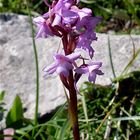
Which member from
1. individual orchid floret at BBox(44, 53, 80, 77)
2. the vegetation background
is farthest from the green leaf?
individual orchid floret at BBox(44, 53, 80, 77)

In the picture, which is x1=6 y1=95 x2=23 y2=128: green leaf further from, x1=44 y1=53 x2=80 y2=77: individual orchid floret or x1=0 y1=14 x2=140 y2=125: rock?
x1=44 y1=53 x2=80 y2=77: individual orchid floret

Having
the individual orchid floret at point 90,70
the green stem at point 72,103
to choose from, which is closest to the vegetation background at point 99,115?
the green stem at point 72,103

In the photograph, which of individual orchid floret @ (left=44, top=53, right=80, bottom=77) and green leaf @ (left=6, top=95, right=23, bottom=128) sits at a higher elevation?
individual orchid floret @ (left=44, top=53, right=80, bottom=77)

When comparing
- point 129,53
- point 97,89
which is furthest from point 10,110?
point 129,53

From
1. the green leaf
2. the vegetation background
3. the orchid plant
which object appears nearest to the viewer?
the orchid plant

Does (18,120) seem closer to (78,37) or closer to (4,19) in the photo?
(78,37)

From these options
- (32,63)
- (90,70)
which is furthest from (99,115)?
(90,70)

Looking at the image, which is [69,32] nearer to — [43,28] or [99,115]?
[43,28]
